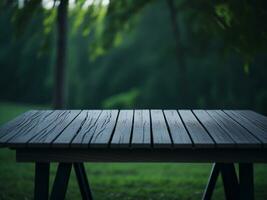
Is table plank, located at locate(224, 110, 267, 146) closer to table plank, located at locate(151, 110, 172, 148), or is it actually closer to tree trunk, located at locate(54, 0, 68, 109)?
table plank, located at locate(151, 110, 172, 148)

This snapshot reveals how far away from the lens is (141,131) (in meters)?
2.47

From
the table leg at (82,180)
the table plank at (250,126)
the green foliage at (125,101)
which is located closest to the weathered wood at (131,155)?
the table plank at (250,126)

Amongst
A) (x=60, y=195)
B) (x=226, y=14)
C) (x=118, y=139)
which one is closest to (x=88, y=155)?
(x=118, y=139)

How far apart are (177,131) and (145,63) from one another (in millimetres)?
11082

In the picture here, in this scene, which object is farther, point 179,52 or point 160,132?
point 179,52

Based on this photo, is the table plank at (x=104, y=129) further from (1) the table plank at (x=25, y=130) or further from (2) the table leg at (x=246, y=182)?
(2) the table leg at (x=246, y=182)

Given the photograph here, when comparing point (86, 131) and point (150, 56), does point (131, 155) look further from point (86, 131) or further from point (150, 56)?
point (150, 56)

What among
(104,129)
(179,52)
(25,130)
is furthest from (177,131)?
(179,52)

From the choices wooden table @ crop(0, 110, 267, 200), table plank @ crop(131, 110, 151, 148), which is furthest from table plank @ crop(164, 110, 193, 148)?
table plank @ crop(131, 110, 151, 148)

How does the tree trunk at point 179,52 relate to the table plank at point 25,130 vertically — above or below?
above

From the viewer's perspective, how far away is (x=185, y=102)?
30.8 feet

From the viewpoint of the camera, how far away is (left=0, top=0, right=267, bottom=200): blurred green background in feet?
16.6

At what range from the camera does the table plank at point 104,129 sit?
2168 millimetres

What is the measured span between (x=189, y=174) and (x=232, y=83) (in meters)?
4.37
